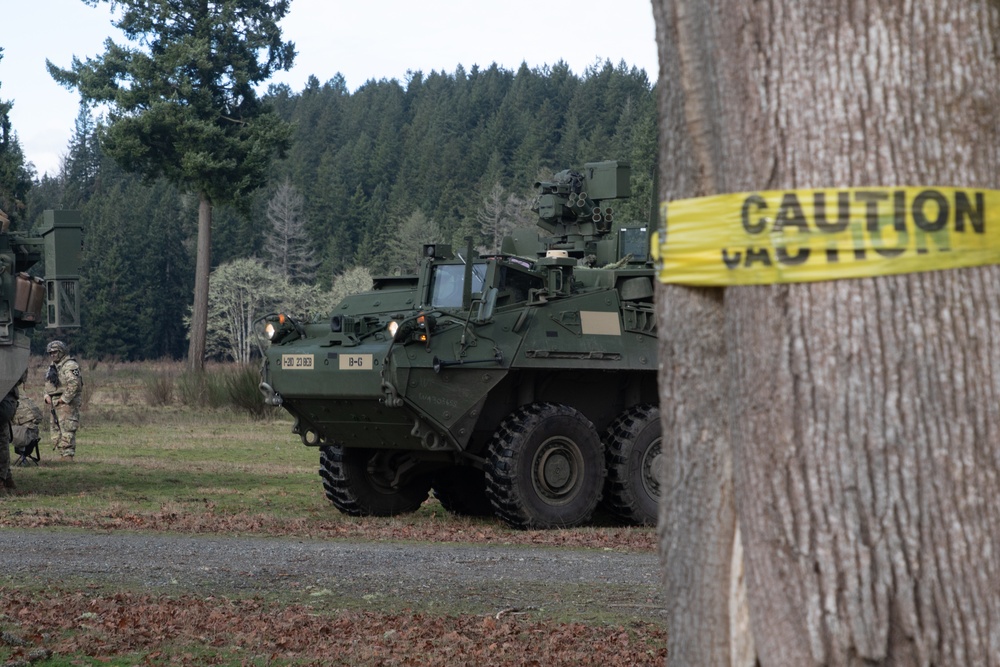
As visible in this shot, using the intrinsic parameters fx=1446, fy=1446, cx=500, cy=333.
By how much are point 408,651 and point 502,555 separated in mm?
3937

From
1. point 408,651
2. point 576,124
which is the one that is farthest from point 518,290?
point 576,124

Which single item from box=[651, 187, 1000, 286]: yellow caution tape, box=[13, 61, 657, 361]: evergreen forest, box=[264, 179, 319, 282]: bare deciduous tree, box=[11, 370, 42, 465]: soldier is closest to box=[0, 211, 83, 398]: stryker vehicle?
box=[11, 370, 42, 465]: soldier

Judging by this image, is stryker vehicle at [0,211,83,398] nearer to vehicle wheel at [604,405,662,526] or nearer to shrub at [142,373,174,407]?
vehicle wheel at [604,405,662,526]

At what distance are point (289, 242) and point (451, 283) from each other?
75705 millimetres

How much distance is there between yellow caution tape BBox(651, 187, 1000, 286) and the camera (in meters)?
2.98

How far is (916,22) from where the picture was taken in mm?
2998

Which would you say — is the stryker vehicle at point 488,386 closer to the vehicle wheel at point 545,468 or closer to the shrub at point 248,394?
the vehicle wheel at point 545,468

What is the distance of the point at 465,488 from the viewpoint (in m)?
14.3

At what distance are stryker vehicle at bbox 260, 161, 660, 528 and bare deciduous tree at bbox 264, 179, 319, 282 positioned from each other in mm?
69686

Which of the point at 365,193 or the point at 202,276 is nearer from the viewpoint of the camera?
the point at 202,276

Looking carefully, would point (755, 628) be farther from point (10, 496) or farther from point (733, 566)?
point (10, 496)

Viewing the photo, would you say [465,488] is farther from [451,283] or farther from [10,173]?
[10,173]

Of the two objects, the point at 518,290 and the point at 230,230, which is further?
the point at 230,230

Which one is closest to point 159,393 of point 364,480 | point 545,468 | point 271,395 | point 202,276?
point 202,276
